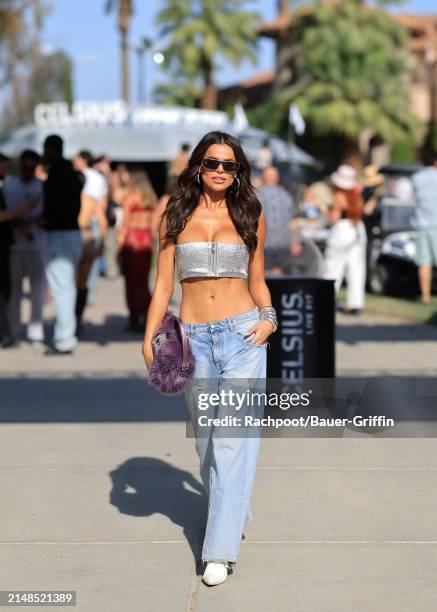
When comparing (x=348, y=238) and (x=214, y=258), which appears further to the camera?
(x=348, y=238)

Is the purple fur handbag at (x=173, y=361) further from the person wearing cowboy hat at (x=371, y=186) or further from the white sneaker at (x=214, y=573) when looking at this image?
the person wearing cowboy hat at (x=371, y=186)

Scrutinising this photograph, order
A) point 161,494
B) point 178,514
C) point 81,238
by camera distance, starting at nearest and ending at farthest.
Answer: point 178,514 → point 161,494 → point 81,238

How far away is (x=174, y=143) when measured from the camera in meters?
24.9

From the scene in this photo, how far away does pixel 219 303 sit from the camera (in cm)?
505

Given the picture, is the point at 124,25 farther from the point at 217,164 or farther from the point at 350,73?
the point at 217,164

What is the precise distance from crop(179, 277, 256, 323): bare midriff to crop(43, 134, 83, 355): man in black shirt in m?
6.01

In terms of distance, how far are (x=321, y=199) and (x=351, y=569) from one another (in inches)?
811

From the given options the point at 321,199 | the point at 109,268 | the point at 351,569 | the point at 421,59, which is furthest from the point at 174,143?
the point at 421,59

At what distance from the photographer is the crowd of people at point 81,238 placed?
11000mm

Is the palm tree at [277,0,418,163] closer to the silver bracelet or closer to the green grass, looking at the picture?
the green grass

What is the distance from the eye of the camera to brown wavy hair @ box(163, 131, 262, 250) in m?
5.07

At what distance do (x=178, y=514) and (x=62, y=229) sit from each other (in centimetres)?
546

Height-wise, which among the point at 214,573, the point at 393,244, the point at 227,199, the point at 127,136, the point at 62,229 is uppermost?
the point at 227,199

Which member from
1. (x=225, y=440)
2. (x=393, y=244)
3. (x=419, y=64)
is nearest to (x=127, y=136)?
(x=393, y=244)
